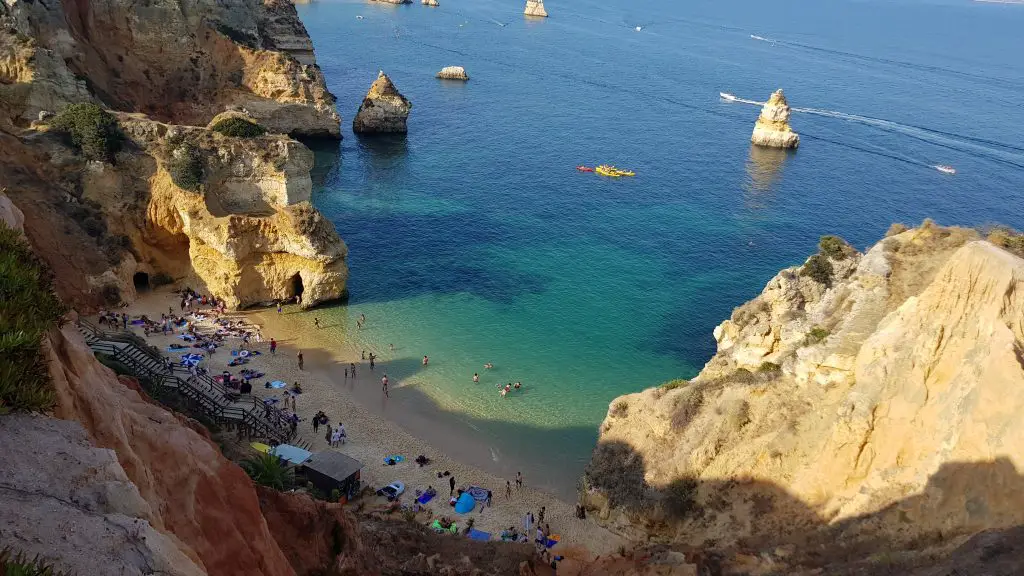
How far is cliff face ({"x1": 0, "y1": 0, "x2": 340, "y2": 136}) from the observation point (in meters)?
47.9

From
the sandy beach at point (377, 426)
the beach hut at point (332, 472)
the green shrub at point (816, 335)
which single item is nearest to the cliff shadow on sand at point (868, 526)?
the sandy beach at point (377, 426)

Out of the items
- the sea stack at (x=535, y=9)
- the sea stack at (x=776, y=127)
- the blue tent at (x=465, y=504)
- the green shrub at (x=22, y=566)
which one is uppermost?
the sea stack at (x=535, y=9)

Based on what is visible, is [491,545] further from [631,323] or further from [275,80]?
[275,80]

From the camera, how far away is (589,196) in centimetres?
7019

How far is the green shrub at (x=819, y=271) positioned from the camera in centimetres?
3834

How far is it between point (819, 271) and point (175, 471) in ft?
115

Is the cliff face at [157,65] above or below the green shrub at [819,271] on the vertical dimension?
above

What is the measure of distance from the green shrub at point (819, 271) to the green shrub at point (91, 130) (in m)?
40.7

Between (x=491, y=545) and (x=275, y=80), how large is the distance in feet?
216

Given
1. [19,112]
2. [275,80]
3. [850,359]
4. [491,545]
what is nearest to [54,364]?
[491,545]

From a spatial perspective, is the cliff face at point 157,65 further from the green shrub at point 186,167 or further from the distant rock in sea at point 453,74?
the distant rock in sea at point 453,74

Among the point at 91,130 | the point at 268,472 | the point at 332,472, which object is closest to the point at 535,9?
the point at 91,130

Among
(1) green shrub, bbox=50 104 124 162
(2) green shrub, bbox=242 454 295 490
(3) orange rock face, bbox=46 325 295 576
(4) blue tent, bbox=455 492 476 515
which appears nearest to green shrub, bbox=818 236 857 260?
(4) blue tent, bbox=455 492 476 515

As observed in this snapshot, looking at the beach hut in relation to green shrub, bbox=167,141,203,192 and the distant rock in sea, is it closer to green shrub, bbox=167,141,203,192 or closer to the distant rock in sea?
green shrub, bbox=167,141,203,192
